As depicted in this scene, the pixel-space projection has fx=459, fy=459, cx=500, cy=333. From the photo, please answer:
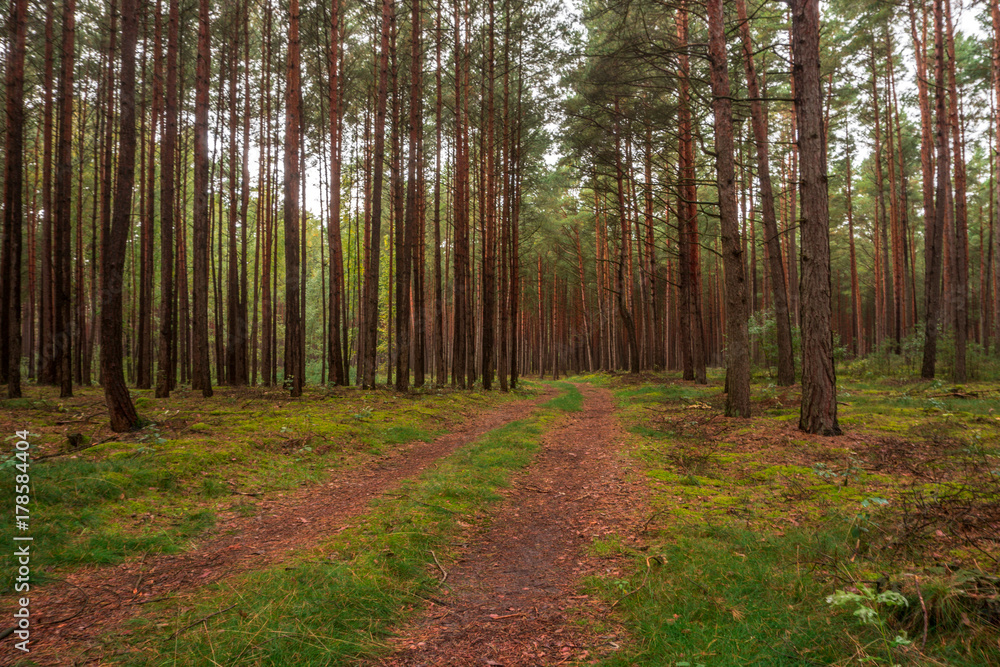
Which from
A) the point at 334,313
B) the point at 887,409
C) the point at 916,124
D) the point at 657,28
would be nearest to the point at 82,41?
the point at 334,313

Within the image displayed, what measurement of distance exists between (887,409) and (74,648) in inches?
518

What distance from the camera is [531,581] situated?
3957 millimetres

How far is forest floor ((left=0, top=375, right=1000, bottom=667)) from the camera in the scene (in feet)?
9.14

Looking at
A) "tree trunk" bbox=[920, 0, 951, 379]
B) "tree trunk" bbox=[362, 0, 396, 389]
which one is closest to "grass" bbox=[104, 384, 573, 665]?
"tree trunk" bbox=[362, 0, 396, 389]

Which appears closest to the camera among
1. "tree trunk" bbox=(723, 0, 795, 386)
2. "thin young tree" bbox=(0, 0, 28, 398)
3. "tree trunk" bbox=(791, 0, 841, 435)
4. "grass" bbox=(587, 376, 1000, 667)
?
"grass" bbox=(587, 376, 1000, 667)

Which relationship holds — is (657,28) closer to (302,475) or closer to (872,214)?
(302,475)

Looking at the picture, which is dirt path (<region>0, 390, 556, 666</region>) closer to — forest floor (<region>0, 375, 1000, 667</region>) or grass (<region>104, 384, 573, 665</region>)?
forest floor (<region>0, 375, 1000, 667</region>)

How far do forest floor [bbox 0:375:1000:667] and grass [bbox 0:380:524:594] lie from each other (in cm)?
4

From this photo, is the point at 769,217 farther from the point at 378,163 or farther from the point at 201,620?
the point at 201,620

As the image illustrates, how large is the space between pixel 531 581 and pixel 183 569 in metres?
3.06

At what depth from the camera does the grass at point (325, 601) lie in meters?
2.79

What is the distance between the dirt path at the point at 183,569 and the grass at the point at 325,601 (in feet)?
0.87

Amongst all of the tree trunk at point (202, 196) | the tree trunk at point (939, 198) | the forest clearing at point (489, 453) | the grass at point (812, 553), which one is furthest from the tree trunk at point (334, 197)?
the tree trunk at point (939, 198)

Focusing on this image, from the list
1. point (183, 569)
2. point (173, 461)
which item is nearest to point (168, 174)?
point (173, 461)
